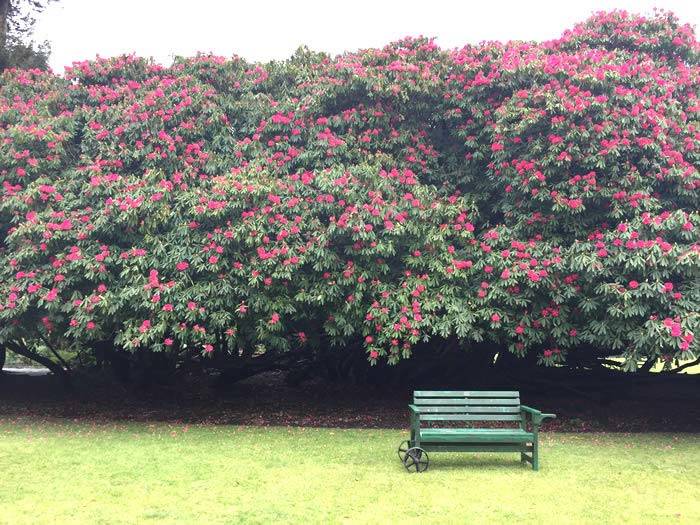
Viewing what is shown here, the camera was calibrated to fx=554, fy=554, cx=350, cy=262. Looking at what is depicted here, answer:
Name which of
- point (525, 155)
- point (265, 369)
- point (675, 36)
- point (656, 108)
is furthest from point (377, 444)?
point (675, 36)

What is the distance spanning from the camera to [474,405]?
6.20 metres

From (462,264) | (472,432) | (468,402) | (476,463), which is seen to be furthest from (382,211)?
(476,463)

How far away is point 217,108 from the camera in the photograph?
8.93 m

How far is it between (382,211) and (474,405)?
9.23 feet

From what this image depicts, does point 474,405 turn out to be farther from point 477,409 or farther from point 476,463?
point 476,463

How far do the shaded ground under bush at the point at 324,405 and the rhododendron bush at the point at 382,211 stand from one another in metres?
1.64

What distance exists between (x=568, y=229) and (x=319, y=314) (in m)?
3.74

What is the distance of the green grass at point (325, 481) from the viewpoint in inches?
184

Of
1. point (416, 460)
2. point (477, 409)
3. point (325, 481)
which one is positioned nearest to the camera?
point (325, 481)

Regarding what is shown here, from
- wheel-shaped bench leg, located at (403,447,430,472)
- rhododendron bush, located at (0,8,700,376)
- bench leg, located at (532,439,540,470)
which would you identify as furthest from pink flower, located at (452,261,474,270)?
wheel-shaped bench leg, located at (403,447,430,472)

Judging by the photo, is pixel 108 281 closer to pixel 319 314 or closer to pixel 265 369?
pixel 319 314

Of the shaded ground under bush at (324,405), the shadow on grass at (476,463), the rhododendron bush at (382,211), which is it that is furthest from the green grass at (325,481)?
the rhododendron bush at (382,211)

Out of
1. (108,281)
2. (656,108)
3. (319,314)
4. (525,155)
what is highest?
(656,108)

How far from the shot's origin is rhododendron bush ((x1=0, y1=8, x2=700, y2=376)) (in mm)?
7324
